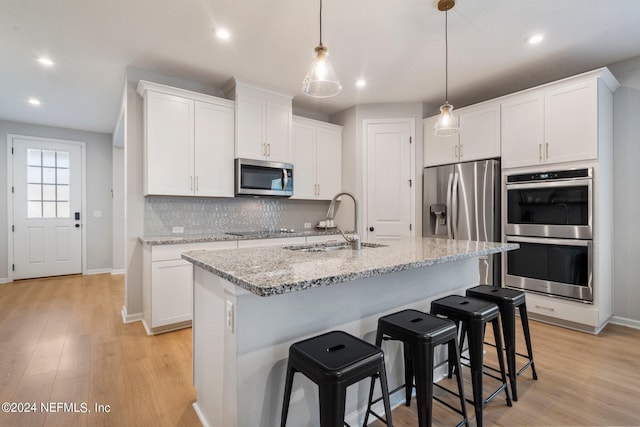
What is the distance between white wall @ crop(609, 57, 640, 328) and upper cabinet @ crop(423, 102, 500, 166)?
1.10 metres

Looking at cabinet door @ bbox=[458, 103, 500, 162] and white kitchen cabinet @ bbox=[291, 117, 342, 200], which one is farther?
white kitchen cabinet @ bbox=[291, 117, 342, 200]

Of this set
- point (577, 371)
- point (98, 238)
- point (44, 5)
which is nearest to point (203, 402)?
point (577, 371)

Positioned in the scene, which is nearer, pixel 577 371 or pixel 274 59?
pixel 577 371

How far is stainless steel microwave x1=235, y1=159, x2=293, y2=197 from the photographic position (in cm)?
359

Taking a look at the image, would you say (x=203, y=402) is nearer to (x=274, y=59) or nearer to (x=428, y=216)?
(x=274, y=59)

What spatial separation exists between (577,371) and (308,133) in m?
3.69

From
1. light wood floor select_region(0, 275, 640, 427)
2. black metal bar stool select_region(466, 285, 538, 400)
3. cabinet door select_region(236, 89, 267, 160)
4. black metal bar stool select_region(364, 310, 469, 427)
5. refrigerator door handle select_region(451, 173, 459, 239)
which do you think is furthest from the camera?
refrigerator door handle select_region(451, 173, 459, 239)

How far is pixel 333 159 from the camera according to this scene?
15.1 ft

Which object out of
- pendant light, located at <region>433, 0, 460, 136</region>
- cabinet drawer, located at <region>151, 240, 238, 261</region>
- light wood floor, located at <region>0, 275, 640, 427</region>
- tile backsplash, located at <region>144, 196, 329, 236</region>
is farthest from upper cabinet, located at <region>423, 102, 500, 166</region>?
cabinet drawer, located at <region>151, 240, 238, 261</region>

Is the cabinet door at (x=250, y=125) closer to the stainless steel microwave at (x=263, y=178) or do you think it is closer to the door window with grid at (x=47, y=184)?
the stainless steel microwave at (x=263, y=178)

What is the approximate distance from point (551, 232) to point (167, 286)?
375 cm

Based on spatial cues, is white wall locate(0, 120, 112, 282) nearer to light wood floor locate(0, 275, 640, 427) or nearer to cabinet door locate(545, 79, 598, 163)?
light wood floor locate(0, 275, 640, 427)

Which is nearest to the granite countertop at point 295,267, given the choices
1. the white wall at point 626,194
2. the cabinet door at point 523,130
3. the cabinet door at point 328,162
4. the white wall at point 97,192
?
the cabinet door at point 523,130

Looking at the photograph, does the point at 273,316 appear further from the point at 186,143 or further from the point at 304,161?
the point at 304,161
